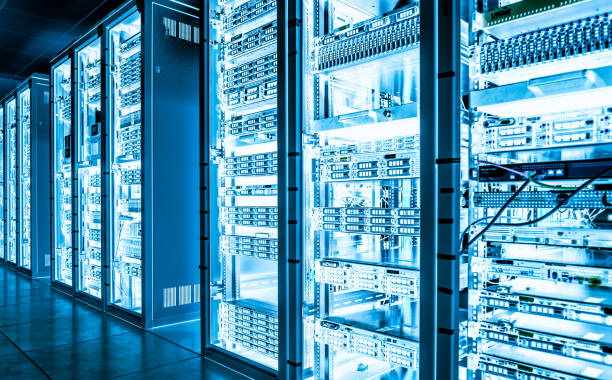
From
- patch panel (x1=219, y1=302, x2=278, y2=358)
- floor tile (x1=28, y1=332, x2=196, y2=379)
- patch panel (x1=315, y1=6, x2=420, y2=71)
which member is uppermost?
patch panel (x1=315, y1=6, x2=420, y2=71)

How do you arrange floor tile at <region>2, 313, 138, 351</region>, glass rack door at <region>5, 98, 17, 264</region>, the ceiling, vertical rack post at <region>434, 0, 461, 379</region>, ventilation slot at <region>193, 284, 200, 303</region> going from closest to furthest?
vertical rack post at <region>434, 0, 461, 379</region>
floor tile at <region>2, 313, 138, 351</region>
ventilation slot at <region>193, 284, 200, 303</region>
the ceiling
glass rack door at <region>5, 98, 17, 264</region>

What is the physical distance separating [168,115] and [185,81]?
0.41 m

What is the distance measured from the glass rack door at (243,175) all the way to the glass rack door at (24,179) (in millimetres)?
5419

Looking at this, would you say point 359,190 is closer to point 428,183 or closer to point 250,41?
point 428,183

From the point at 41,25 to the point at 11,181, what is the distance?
3470 millimetres

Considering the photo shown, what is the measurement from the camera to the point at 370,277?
6.89ft

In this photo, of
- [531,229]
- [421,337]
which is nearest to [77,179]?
[421,337]

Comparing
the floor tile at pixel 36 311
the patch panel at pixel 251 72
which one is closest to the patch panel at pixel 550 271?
the patch panel at pixel 251 72

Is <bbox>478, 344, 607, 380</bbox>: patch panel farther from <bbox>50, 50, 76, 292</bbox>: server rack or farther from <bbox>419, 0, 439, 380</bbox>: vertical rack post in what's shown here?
<bbox>50, 50, 76, 292</bbox>: server rack

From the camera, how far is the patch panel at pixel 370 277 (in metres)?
1.93

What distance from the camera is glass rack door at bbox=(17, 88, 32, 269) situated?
23.2 ft

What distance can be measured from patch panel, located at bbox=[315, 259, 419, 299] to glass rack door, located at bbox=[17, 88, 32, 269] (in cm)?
650

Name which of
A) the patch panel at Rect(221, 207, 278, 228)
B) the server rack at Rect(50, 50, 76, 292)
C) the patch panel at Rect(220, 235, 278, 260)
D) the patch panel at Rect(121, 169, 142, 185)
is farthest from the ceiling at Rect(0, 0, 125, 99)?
the patch panel at Rect(220, 235, 278, 260)

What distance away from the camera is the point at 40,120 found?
669 centimetres
